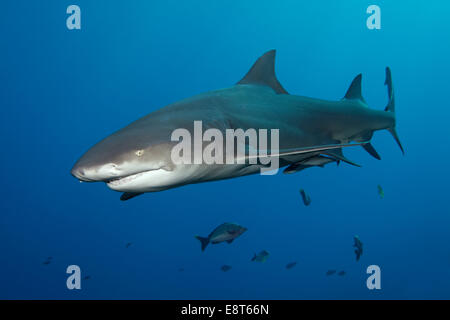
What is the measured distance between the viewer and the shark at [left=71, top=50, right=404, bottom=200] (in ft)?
7.38

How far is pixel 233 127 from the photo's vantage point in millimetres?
3312

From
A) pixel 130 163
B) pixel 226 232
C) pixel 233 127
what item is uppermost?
pixel 233 127

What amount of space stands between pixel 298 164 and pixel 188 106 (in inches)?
79.7

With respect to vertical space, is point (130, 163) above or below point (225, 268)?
above

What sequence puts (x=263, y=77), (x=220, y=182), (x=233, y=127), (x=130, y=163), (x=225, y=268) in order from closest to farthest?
1. (x=130, y=163)
2. (x=233, y=127)
3. (x=263, y=77)
4. (x=225, y=268)
5. (x=220, y=182)

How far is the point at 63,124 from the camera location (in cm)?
4188

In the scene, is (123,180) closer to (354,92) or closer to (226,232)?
(354,92)

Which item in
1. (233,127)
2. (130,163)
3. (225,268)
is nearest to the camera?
(130,163)

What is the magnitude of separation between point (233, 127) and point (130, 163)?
1423mm

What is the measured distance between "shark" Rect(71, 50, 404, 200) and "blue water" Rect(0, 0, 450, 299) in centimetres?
2483

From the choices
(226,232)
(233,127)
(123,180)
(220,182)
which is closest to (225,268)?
(226,232)
